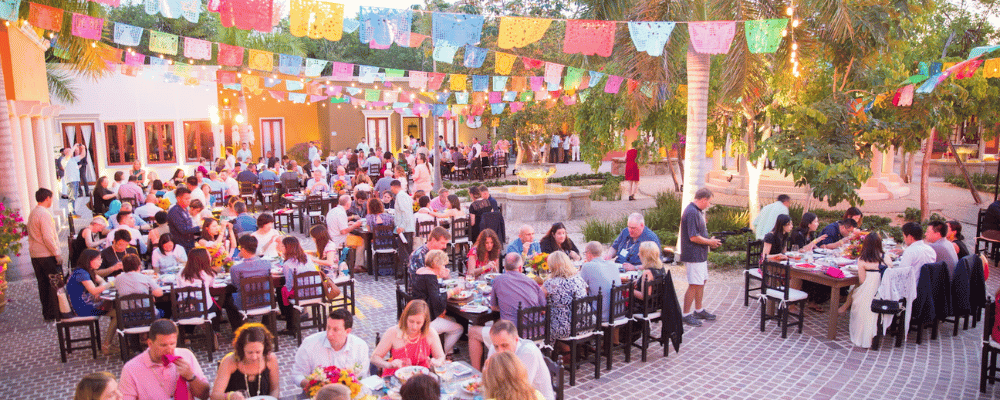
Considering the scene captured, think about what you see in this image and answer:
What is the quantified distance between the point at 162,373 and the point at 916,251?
7336 millimetres

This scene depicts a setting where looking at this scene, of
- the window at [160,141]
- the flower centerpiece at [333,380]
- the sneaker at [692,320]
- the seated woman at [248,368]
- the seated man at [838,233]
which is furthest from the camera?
the window at [160,141]

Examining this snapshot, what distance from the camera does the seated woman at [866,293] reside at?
7270 millimetres

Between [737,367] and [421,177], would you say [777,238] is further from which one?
[421,177]

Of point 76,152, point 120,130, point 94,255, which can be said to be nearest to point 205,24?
point 120,130

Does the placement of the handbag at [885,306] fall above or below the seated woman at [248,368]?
below

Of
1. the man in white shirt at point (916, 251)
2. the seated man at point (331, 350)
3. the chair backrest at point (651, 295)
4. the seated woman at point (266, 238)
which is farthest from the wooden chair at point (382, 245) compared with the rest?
the man in white shirt at point (916, 251)

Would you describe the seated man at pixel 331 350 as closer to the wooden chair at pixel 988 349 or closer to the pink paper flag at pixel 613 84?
the wooden chair at pixel 988 349

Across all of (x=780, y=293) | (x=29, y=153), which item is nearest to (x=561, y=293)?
(x=780, y=293)

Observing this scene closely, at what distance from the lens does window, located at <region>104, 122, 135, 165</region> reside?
21.3 m

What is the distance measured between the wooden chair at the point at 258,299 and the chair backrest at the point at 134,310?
2.71 ft

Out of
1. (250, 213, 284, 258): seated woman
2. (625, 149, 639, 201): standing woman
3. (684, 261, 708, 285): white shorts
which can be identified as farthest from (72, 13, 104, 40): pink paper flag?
(625, 149, 639, 201): standing woman

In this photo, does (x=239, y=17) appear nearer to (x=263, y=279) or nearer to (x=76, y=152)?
(x=263, y=279)

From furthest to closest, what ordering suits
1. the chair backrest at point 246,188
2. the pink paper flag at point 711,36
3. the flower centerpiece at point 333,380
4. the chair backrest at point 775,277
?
the chair backrest at point 246,188 < the pink paper flag at point 711,36 < the chair backrest at point 775,277 < the flower centerpiece at point 333,380

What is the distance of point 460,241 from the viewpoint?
10750 mm
